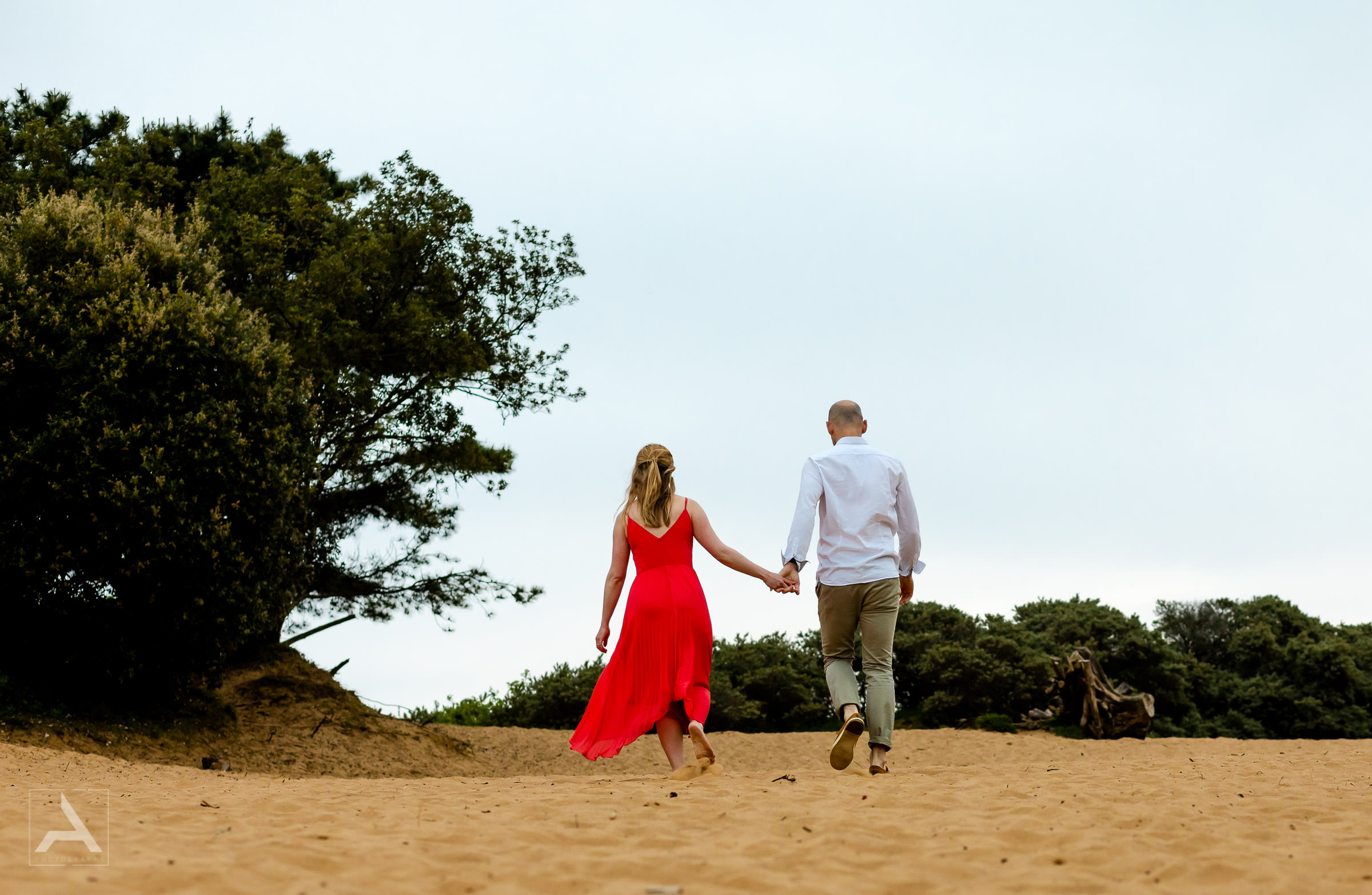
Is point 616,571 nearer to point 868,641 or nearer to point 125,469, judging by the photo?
point 868,641

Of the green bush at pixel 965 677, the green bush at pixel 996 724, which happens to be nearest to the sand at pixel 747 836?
the green bush at pixel 996 724

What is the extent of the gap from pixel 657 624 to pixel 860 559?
5.20 feet

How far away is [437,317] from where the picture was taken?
675 inches

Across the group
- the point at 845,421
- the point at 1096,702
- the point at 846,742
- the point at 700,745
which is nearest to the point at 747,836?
the point at 700,745

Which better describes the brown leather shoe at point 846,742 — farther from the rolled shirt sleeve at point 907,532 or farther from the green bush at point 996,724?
the green bush at point 996,724

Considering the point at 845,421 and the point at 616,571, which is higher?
the point at 845,421

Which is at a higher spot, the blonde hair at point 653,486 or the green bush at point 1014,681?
the blonde hair at point 653,486

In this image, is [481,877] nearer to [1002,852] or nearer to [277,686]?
[1002,852]

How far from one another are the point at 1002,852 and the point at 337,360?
14419 mm

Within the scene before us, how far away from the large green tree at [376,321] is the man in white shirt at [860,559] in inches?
410

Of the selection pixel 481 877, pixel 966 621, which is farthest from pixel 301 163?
pixel 481 877

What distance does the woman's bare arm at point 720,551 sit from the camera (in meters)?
7.61

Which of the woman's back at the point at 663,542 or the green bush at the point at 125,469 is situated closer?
the woman's back at the point at 663,542

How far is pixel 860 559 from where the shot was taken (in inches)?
303
